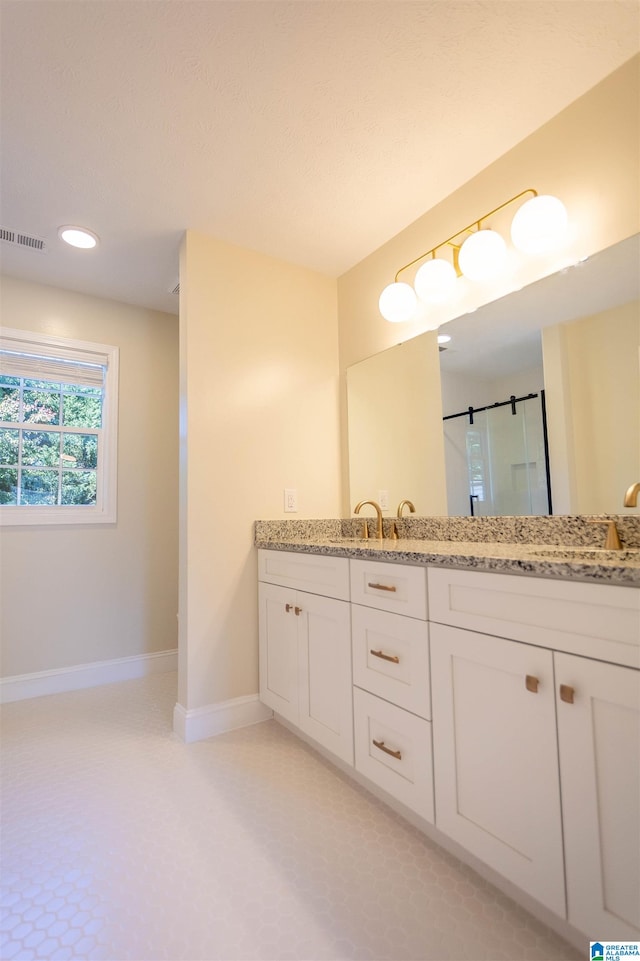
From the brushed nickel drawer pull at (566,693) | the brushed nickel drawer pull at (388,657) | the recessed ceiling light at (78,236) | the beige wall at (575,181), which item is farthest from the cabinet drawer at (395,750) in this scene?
the recessed ceiling light at (78,236)

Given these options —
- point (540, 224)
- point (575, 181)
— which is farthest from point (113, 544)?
point (575, 181)

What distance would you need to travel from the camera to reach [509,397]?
1.74 meters

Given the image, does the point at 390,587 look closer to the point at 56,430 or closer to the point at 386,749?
the point at 386,749

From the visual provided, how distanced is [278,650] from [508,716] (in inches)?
46.3

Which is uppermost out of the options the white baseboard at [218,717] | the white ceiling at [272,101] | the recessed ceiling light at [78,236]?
the recessed ceiling light at [78,236]

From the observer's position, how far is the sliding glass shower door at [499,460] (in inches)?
64.2

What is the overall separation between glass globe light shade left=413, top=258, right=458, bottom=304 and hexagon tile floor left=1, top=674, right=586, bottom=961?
2.02 meters

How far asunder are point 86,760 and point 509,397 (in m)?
2.29

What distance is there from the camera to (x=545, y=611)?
0.99m

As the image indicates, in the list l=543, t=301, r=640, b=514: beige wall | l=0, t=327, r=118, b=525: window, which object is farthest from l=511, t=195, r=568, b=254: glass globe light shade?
l=0, t=327, r=118, b=525: window

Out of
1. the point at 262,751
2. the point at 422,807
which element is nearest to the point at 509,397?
the point at 422,807

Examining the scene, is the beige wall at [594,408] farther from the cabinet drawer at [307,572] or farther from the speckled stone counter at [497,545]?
the cabinet drawer at [307,572]

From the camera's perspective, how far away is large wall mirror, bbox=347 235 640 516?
4.66 ft

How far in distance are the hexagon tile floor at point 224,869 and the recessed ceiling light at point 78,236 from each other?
241cm
